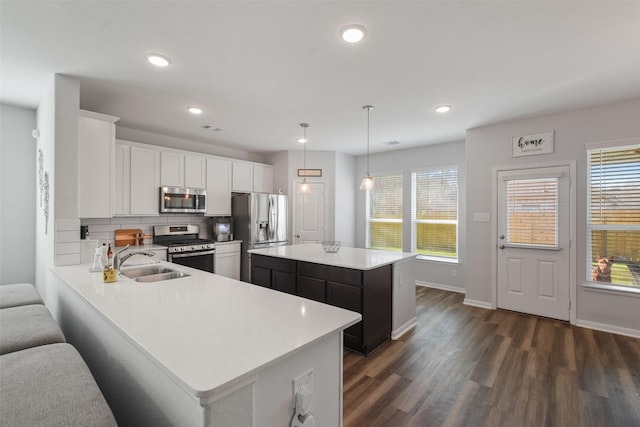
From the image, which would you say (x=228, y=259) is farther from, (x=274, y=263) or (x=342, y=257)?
(x=342, y=257)

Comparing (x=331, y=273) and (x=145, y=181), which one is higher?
(x=145, y=181)

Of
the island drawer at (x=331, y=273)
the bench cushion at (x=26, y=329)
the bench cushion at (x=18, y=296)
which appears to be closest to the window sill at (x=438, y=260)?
the island drawer at (x=331, y=273)

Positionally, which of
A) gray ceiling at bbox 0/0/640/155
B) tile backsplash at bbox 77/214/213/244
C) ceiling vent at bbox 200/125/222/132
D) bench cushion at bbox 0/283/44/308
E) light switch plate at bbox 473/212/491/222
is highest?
ceiling vent at bbox 200/125/222/132

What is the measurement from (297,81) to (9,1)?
1.93 meters

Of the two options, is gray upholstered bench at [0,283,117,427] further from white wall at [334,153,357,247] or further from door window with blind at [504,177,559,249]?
white wall at [334,153,357,247]

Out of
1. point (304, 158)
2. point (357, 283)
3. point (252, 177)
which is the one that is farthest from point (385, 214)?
point (357, 283)

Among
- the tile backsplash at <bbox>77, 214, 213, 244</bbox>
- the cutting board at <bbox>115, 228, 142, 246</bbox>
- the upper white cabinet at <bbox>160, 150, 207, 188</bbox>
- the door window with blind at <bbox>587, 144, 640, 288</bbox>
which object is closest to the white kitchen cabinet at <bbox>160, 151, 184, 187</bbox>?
the upper white cabinet at <bbox>160, 150, 207, 188</bbox>

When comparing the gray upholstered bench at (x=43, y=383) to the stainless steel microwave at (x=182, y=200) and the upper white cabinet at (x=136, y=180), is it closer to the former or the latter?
the upper white cabinet at (x=136, y=180)

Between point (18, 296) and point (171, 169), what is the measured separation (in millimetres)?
2555

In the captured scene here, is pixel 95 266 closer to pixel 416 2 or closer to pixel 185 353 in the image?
pixel 185 353

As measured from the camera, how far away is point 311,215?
5.81 m

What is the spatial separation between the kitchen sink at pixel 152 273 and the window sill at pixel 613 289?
4.42 metres

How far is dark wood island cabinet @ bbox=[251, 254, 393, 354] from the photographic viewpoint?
2.78 m

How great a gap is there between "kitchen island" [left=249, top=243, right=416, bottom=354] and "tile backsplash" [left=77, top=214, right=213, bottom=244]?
192 centimetres
